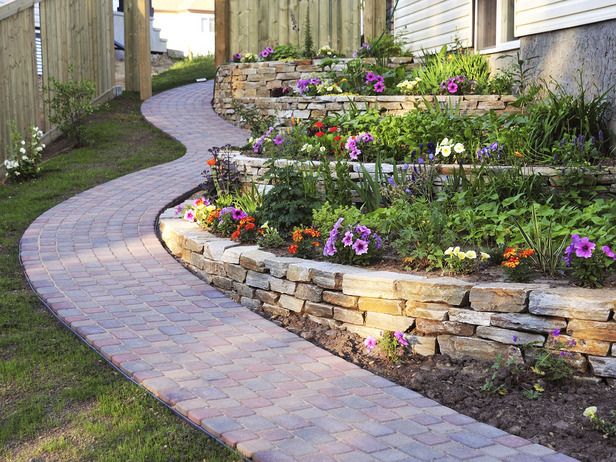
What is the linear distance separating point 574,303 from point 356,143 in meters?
2.87

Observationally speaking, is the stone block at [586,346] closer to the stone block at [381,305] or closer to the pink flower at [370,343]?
the stone block at [381,305]

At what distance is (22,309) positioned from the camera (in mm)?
4914

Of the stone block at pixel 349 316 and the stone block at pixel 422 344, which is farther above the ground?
the stone block at pixel 349 316

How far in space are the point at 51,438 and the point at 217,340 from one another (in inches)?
50.8

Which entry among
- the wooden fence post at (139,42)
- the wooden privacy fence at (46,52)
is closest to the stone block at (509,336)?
the wooden privacy fence at (46,52)

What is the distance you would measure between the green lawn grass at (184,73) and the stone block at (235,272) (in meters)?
11.0

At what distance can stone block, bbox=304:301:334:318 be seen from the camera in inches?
184

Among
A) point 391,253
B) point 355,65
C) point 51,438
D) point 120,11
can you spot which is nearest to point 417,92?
point 355,65

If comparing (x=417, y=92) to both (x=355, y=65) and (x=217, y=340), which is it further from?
(x=217, y=340)

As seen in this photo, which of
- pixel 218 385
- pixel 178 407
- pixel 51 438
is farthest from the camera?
pixel 218 385

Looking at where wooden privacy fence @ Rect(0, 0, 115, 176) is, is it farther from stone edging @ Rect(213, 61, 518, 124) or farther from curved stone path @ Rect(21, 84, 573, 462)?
curved stone path @ Rect(21, 84, 573, 462)

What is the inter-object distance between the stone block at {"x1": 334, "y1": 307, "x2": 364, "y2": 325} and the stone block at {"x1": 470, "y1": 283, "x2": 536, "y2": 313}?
0.71 meters

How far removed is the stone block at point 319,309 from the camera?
468cm

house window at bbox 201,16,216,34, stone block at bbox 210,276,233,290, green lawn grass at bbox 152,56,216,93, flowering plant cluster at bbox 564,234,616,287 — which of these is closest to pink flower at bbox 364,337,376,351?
flowering plant cluster at bbox 564,234,616,287
